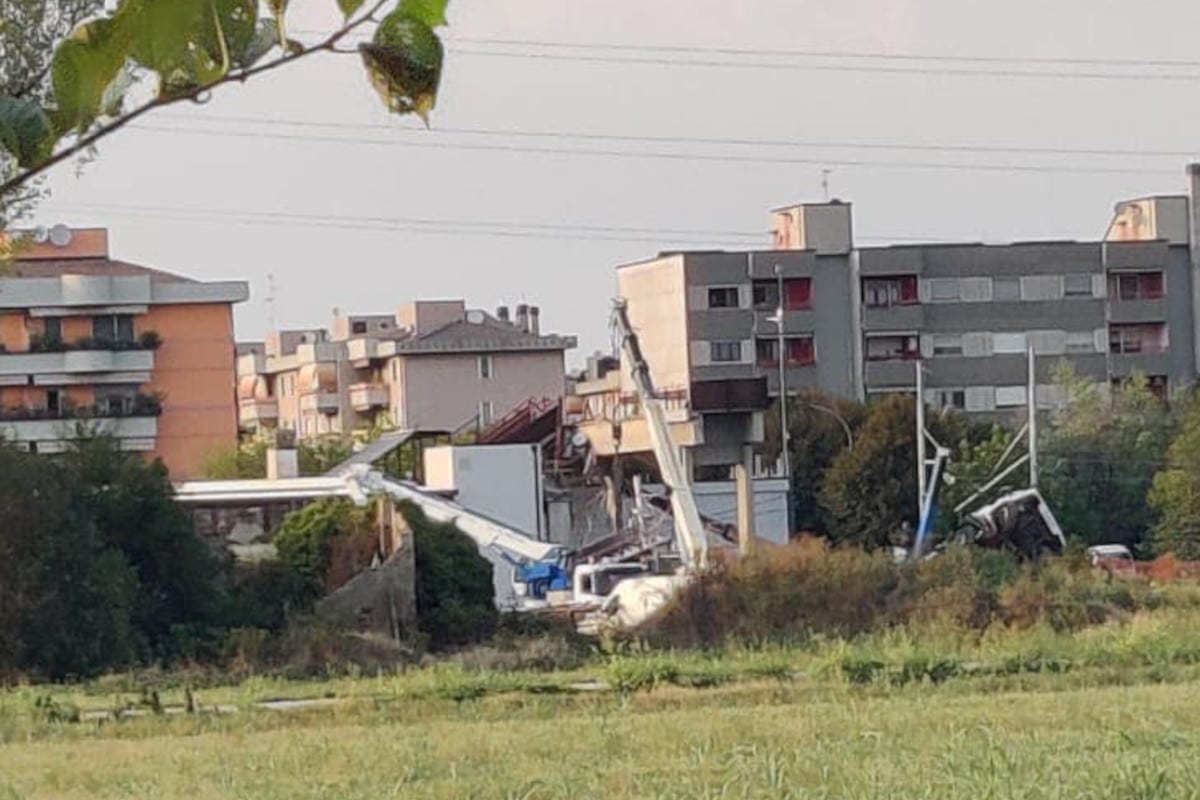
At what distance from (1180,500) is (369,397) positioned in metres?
53.5

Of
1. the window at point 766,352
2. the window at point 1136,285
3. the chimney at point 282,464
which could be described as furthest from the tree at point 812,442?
the window at point 1136,285

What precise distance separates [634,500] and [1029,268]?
31026 millimetres

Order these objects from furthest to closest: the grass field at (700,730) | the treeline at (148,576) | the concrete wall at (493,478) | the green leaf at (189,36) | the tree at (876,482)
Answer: the tree at (876,482)
the concrete wall at (493,478)
the treeline at (148,576)
the grass field at (700,730)
the green leaf at (189,36)

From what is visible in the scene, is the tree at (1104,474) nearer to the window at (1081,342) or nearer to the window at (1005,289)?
the window at (1081,342)

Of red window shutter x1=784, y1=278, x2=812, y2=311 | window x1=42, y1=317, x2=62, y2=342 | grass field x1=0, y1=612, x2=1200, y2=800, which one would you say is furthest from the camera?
red window shutter x1=784, y1=278, x2=812, y2=311

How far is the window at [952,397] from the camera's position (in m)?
85.5

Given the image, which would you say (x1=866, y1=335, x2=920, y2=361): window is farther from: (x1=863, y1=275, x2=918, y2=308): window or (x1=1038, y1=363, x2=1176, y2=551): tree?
(x1=1038, y1=363, x2=1176, y2=551): tree

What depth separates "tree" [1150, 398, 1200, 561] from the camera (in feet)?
203

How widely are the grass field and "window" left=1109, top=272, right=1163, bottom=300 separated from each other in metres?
50.2

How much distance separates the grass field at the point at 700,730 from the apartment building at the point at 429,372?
216 ft

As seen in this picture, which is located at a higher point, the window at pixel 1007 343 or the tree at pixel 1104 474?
the window at pixel 1007 343

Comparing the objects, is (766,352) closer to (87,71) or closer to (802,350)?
(802,350)

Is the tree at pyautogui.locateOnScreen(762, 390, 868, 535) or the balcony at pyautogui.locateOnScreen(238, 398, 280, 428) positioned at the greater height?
the balcony at pyautogui.locateOnScreen(238, 398, 280, 428)

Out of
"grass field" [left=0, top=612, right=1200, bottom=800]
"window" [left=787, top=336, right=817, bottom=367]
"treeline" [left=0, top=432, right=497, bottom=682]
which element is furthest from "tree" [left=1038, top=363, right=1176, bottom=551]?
"grass field" [left=0, top=612, right=1200, bottom=800]
